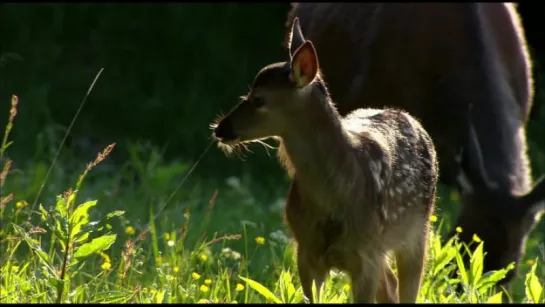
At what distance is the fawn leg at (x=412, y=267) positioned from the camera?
4195 mm

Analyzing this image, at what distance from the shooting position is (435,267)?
14.9 feet

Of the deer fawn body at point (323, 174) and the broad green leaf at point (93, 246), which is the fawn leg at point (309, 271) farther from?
the broad green leaf at point (93, 246)

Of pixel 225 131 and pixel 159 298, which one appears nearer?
pixel 159 298

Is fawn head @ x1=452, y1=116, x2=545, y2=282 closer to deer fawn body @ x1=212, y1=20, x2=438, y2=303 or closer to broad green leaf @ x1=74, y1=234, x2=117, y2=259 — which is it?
deer fawn body @ x1=212, y1=20, x2=438, y2=303

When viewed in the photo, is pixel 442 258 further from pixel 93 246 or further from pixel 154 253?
pixel 93 246

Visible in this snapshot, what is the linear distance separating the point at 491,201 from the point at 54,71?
237 inches

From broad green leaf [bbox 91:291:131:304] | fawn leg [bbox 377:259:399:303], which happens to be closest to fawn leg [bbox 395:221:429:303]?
fawn leg [bbox 377:259:399:303]

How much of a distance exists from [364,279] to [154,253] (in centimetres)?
132

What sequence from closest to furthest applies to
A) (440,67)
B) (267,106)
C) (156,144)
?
(267,106)
(440,67)
(156,144)

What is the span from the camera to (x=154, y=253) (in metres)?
4.82

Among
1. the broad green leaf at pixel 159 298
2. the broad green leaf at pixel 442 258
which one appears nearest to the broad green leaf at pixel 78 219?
the broad green leaf at pixel 159 298

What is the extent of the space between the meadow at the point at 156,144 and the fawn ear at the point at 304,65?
745mm

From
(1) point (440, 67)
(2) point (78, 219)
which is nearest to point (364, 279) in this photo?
(2) point (78, 219)

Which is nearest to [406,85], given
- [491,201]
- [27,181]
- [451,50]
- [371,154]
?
[451,50]
